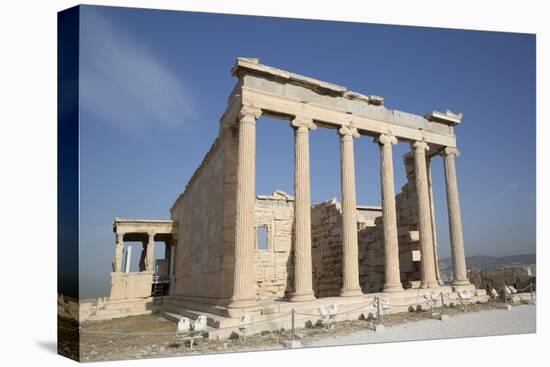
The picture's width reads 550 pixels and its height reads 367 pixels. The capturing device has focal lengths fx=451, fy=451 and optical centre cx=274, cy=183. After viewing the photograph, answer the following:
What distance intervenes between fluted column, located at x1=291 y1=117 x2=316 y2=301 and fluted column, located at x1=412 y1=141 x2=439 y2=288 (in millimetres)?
5248

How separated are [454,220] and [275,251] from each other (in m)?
9.14

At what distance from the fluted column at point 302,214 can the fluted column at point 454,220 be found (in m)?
6.97

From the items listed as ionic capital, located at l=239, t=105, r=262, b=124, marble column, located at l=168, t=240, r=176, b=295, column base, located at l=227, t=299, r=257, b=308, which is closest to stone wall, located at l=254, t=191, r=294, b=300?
marble column, located at l=168, t=240, r=176, b=295

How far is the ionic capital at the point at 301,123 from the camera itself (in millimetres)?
14234

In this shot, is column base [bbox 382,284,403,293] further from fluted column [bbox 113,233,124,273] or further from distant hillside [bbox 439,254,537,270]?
fluted column [bbox 113,233,124,273]

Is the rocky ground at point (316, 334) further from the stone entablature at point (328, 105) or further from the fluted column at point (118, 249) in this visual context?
the fluted column at point (118, 249)

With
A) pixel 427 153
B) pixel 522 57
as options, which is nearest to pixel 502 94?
pixel 522 57

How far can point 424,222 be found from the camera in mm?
16906

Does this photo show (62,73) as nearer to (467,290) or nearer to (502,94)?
(502,94)

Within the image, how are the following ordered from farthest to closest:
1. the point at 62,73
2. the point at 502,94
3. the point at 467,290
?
the point at 467,290, the point at 502,94, the point at 62,73

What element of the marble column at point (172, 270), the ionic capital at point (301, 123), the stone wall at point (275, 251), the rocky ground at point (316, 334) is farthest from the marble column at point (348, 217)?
the marble column at point (172, 270)

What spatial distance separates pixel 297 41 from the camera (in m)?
12.6

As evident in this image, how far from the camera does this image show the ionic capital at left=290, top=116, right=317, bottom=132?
14234 millimetres

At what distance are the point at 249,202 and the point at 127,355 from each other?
5.14 meters
